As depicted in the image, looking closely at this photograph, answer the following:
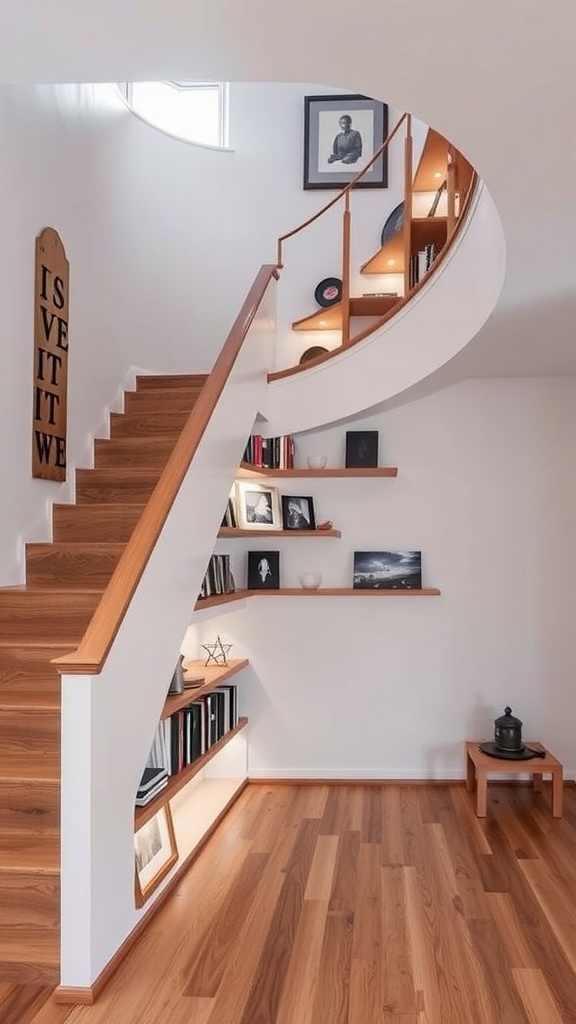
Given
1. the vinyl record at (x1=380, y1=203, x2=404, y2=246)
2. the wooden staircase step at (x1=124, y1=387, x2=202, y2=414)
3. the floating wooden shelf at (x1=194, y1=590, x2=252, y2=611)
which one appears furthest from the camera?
the vinyl record at (x1=380, y1=203, x2=404, y2=246)

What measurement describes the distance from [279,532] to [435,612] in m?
1.06

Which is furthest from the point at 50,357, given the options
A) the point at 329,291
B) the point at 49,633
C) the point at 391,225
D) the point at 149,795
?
the point at 391,225

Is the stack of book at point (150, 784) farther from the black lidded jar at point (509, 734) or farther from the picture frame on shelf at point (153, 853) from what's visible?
the black lidded jar at point (509, 734)

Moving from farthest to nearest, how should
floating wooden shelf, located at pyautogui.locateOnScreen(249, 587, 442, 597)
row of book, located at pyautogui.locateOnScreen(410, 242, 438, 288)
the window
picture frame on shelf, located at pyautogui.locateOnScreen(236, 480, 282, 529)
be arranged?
the window, floating wooden shelf, located at pyautogui.locateOnScreen(249, 587, 442, 597), picture frame on shelf, located at pyautogui.locateOnScreen(236, 480, 282, 529), row of book, located at pyautogui.locateOnScreen(410, 242, 438, 288)

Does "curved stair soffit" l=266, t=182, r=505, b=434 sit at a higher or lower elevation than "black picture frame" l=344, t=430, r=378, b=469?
higher

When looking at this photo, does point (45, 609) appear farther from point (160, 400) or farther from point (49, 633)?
point (160, 400)

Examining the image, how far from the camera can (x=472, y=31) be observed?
1.76 m

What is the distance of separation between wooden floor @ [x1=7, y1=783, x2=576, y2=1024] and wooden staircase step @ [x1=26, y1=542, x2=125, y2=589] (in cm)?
133

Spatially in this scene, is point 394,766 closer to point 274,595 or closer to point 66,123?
point 274,595

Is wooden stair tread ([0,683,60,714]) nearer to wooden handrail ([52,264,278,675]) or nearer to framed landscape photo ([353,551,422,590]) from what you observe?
wooden handrail ([52,264,278,675])

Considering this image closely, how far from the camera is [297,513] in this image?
475cm

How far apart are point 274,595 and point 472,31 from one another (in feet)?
10.9

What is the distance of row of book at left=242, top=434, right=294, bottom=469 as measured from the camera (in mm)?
4645

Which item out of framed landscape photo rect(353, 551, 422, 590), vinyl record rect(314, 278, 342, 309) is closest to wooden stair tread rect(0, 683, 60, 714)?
framed landscape photo rect(353, 551, 422, 590)
